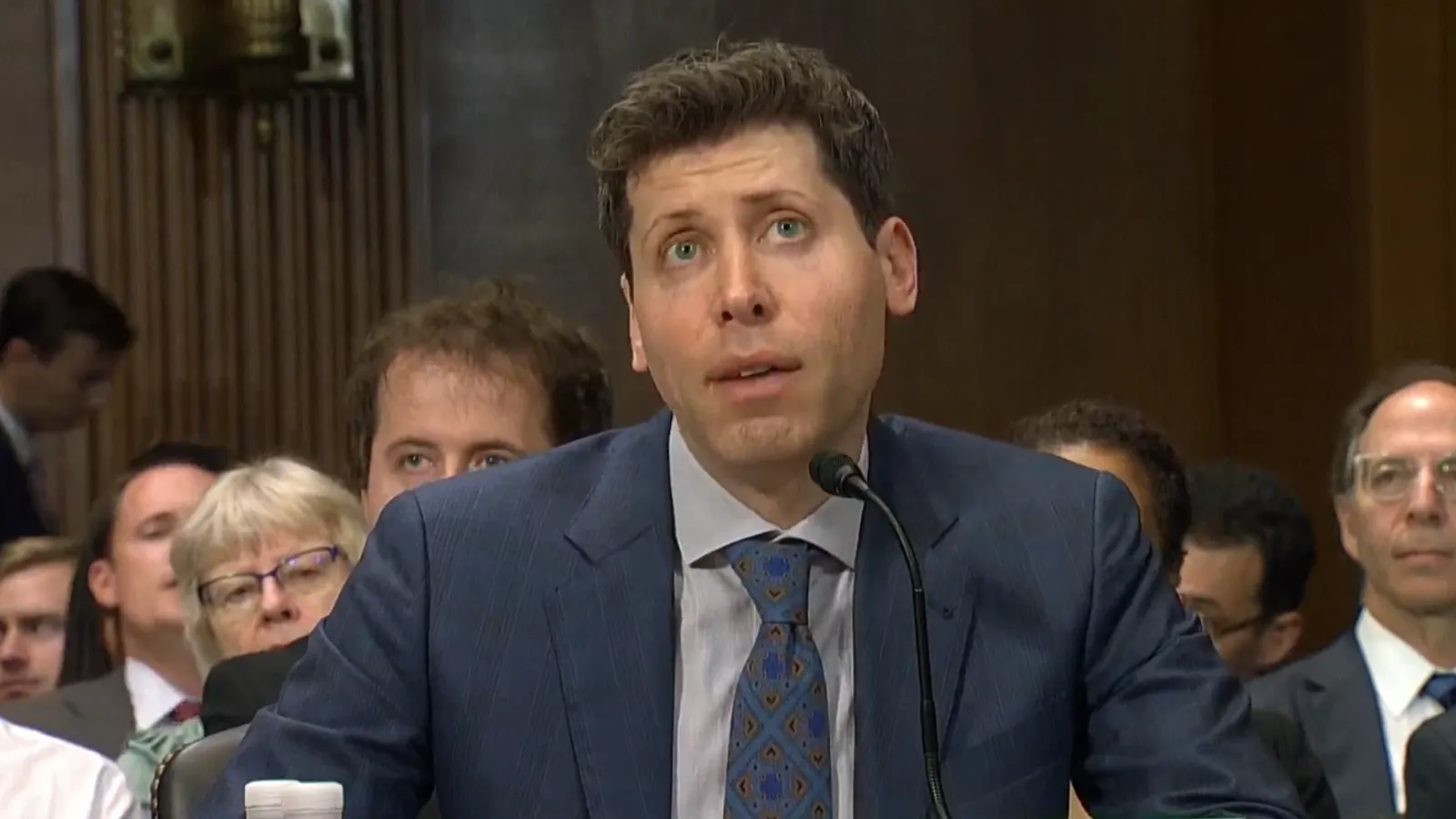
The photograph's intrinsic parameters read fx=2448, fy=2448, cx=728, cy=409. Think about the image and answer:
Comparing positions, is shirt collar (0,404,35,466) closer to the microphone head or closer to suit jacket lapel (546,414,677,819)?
suit jacket lapel (546,414,677,819)

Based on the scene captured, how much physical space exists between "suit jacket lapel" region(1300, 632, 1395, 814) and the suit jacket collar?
2017 millimetres

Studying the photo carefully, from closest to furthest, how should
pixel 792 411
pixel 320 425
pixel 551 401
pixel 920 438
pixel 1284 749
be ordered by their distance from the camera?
pixel 792 411 → pixel 920 438 → pixel 551 401 → pixel 1284 749 → pixel 320 425

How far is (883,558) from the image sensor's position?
2211 millimetres

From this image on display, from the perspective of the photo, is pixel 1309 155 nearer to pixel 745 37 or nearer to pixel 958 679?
pixel 745 37

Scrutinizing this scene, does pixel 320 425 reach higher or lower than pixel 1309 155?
lower

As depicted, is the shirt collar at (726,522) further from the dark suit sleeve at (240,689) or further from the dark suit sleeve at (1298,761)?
the dark suit sleeve at (1298,761)

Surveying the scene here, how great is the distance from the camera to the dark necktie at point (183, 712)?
13.3ft

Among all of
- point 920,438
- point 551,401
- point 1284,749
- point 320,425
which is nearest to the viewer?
point 920,438

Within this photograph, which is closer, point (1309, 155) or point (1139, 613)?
point (1139, 613)

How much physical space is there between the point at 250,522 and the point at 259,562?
0.23ft

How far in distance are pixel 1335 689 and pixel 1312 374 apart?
1.42 m

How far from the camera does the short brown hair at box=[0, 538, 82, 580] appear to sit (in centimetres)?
453

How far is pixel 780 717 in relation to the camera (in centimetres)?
211

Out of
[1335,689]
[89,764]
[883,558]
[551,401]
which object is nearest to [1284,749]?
[1335,689]
